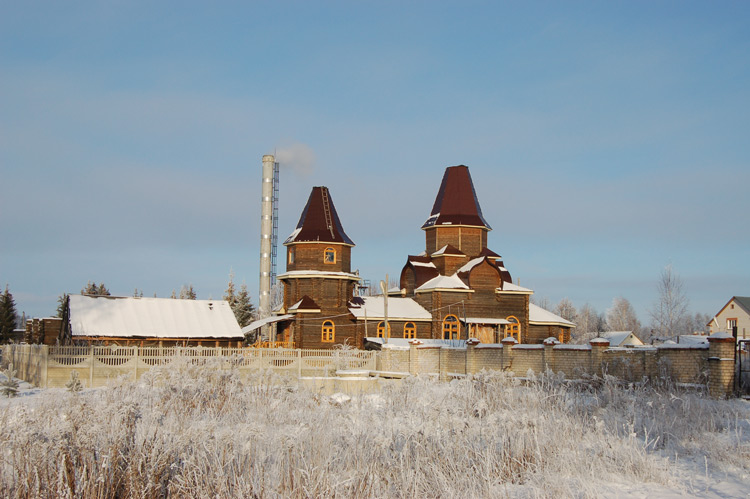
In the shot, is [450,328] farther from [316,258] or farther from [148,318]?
[148,318]

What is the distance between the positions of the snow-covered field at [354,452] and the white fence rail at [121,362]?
35.6 feet

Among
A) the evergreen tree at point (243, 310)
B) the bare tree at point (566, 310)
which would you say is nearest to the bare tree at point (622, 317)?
the bare tree at point (566, 310)

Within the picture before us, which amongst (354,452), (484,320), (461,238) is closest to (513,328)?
(484,320)

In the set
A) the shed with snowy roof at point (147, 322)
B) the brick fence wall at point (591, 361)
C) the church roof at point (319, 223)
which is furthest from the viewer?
the church roof at point (319, 223)

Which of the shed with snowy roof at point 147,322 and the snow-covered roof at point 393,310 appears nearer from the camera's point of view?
the shed with snowy roof at point 147,322

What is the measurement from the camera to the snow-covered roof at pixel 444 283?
120ft

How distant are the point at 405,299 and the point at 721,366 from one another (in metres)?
23.8

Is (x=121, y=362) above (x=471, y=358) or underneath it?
underneath

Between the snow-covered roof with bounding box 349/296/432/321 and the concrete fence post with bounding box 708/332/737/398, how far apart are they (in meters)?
20.8

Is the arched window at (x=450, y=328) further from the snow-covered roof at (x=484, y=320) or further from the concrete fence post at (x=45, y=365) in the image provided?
the concrete fence post at (x=45, y=365)

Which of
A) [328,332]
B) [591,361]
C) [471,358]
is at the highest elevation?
[328,332]

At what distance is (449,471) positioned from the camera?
24.4ft

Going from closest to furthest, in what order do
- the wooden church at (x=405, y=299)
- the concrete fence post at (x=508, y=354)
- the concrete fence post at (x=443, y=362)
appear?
the concrete fence post at (x=508, y=354), the concrete fence post at (x=443, y=362), the wooden church at (x=405, y=299)

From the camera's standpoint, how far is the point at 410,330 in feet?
120
